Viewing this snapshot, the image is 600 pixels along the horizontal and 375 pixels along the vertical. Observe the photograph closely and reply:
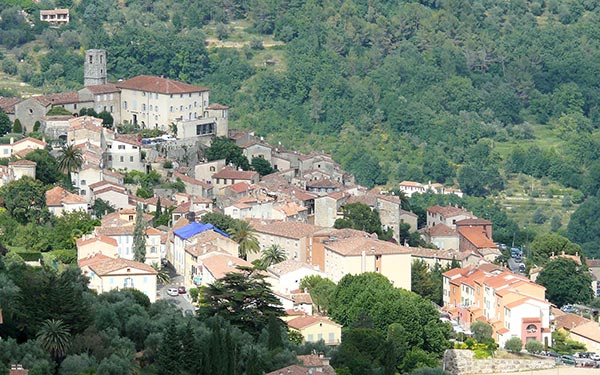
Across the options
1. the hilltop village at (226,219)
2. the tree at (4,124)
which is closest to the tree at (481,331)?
the hilltop village at (226,219)

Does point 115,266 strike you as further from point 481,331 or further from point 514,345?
point 514,345

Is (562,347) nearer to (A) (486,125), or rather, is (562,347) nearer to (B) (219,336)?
(B) (219,336)

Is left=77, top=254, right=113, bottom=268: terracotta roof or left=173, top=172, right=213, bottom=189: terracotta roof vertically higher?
left=77, top=254, right=113, bottom=268: terracotta roof

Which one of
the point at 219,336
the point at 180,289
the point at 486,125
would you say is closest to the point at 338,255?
the point at 180,289

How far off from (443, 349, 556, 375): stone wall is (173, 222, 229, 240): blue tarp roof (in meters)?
11.3

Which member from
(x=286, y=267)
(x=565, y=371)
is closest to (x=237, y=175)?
(x=286, y=267)

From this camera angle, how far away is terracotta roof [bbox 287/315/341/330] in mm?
61281

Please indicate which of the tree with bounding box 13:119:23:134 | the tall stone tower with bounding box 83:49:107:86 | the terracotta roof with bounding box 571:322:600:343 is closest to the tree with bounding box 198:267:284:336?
the terracotta roof with bounding box 571:322:600:343

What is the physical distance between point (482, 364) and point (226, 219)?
43.4 feet

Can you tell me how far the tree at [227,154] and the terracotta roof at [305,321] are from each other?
68.3 ft

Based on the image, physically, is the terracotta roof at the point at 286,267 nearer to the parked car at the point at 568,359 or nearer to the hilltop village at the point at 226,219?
the hilltop village at the point at 226,219

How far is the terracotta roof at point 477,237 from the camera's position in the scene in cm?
8150

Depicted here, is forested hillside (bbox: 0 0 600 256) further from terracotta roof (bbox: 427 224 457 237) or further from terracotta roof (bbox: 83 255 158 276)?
terracotta roof (bbox: 83 255 158 276)

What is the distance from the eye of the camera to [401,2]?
5517 inches
